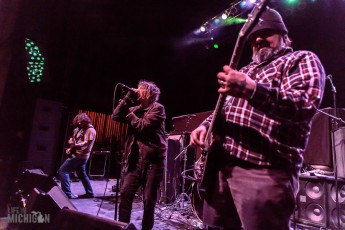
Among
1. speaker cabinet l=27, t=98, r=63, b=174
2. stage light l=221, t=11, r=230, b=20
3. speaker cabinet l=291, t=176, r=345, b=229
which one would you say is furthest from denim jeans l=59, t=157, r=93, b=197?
stage light l=221, t=11, r=230, b=20

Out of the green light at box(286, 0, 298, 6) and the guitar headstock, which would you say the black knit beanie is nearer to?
the guitar headstock

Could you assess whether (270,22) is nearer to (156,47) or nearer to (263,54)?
(263,54)

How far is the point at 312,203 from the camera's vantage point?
5.10 meters

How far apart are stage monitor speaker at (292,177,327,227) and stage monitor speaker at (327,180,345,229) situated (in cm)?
9

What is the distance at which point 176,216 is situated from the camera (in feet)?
18.8

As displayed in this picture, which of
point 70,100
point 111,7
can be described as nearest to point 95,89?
point 70,100

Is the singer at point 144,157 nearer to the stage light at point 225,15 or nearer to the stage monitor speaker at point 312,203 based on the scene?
the stage monitor speaker at point 312,203

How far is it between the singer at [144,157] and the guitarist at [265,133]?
198 cm

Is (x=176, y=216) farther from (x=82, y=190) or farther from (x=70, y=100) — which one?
(x=70, y=100)

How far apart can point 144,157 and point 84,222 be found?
1375 mm

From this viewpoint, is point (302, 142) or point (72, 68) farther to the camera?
point (72, 68)

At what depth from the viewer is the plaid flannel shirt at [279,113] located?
4.58 feet

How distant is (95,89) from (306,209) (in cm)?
1070

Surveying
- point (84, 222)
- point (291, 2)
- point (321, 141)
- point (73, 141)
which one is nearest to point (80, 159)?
point (73, 141)
